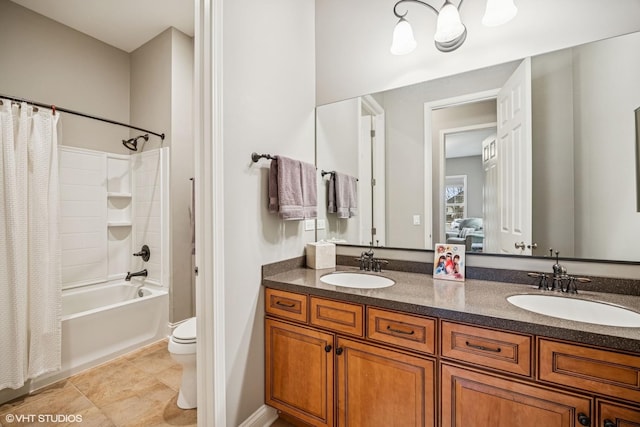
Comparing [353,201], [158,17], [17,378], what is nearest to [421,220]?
[353,201]

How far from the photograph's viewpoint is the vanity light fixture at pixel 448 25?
1.41m

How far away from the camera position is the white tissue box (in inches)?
72.1

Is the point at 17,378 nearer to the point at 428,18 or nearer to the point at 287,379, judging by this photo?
the point at 287,379

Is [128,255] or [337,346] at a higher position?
[128,255]

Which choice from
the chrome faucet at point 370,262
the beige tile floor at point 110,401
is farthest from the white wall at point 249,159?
the beige tile floor at point 110,401

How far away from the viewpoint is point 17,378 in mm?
1726

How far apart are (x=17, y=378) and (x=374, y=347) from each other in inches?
87.8

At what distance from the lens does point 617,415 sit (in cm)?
83

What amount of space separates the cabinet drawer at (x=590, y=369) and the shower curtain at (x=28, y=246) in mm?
2786

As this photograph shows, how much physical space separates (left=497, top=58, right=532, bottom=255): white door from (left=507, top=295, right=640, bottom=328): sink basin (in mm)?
290

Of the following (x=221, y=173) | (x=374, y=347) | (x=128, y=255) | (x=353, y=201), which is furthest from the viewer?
(x=128, y=255)

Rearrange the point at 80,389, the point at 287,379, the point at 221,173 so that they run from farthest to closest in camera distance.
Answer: the point at 80,389 → the point at 287,379 → the point at 221,173

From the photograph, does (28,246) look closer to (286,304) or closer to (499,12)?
(286,304)

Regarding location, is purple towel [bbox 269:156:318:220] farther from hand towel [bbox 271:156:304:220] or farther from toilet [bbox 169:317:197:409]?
toilet [bbox 169:317:197:409]
